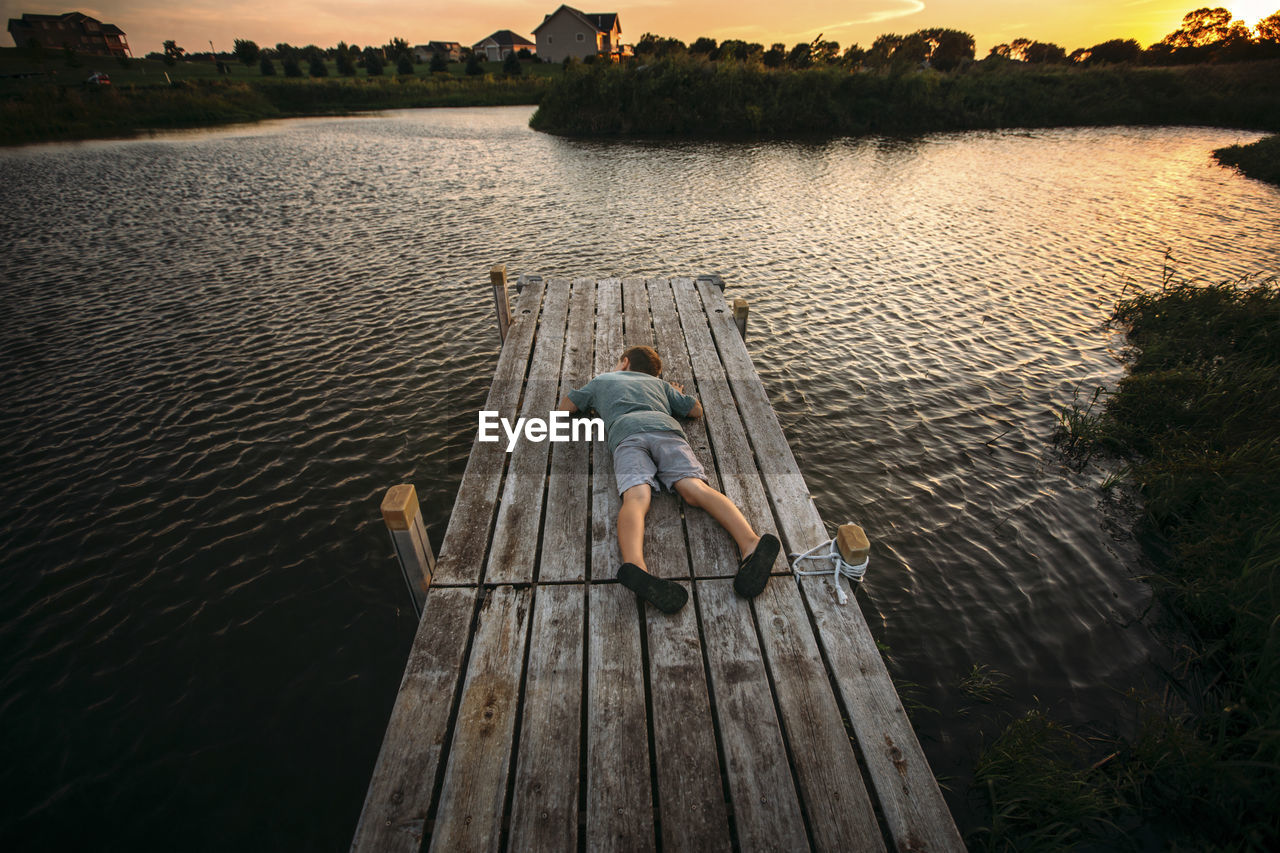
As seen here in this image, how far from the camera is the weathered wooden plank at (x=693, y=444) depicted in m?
4.03

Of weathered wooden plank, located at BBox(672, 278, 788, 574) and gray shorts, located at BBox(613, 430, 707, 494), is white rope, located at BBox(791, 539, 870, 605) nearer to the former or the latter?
weathered wooden plank, located at BBox(672, 278, 788, 574)

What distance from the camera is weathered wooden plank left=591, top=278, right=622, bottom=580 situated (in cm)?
404

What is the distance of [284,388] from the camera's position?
8.10 m

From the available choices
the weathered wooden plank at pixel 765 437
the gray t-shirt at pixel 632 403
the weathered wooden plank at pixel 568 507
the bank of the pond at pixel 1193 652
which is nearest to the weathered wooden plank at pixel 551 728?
the weathered wooden plank at pixel 568 507

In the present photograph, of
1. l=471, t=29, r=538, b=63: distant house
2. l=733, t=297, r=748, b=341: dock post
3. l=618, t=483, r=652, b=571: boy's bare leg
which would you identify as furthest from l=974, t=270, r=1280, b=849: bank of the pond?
l=471, t=29, r=538, b=63: distant house

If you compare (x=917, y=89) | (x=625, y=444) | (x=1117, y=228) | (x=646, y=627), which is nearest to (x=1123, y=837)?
(x=646, y=627)

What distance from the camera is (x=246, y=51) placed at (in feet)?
224

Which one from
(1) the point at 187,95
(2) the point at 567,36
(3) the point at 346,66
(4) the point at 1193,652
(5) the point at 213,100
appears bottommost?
(4) the point at 1193,652

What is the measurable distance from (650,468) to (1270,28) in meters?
98.0

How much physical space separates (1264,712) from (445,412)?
27.6 ft

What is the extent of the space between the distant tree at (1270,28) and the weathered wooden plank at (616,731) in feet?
317

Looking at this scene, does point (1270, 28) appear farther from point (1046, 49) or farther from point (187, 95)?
point (187, 95)

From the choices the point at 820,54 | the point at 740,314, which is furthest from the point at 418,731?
the point at 820,54

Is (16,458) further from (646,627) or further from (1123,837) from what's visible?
(1123,837)
